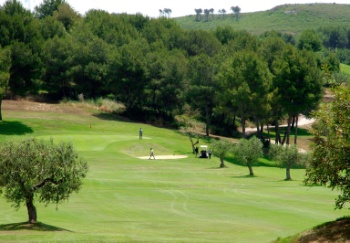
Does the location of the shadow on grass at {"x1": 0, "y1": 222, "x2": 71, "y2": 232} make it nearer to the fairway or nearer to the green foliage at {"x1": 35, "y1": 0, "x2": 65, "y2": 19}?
the fairway

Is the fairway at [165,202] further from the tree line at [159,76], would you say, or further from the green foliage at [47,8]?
the green foliage at [47,8]

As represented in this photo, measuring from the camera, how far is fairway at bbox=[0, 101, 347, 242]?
35344mm

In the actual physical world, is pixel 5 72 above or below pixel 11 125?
above

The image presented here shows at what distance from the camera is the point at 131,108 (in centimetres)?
11744

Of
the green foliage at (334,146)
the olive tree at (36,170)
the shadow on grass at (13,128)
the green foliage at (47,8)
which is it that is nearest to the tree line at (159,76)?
the shadow on grass at (13,128)

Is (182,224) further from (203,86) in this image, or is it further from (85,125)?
(203,86)

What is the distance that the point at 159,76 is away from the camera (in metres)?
113

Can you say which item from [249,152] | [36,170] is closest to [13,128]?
[249,152]

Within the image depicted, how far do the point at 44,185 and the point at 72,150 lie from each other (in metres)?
2.41

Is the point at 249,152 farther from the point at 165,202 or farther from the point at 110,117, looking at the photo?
the point at 110,117

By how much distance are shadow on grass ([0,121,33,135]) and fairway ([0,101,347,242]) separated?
16 cm

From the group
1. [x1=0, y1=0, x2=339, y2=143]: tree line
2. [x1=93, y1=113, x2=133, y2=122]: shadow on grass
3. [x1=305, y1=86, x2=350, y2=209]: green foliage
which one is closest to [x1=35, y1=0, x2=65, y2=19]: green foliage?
[x1=0, y1=0, x2=339, y2=143]: tree line

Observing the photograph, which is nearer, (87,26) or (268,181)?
(268,181)

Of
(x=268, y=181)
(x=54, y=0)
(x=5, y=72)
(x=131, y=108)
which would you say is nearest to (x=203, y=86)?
(x=131, y=108)
